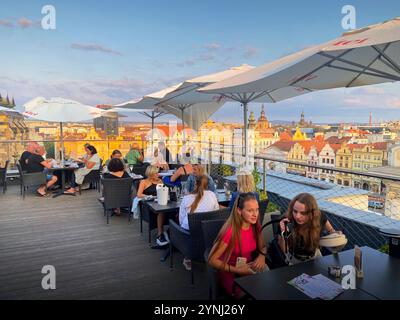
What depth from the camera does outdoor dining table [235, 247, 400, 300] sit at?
1671 mm

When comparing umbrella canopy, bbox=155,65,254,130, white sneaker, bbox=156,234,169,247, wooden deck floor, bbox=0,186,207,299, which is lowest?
wooden deck floor, bbox=0,186,207,299

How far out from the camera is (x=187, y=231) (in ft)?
10.2

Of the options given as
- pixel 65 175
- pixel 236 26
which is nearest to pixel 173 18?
pixel 236 26

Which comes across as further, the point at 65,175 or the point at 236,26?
the point at 236,26

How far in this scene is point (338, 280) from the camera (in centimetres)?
185

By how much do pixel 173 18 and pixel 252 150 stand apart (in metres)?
10.2

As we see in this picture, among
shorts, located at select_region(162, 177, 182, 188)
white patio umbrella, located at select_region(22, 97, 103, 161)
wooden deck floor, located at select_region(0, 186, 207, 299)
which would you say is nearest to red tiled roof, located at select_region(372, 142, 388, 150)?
shorts, located at select_region(162, 177, 182, 188)

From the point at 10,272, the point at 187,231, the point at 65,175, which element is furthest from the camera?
the point at 65,175

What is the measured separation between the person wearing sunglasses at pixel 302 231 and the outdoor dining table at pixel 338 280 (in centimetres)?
16

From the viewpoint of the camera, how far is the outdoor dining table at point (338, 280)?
1671mm

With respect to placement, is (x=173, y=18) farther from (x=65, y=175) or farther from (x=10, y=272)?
(x=10, y=272)

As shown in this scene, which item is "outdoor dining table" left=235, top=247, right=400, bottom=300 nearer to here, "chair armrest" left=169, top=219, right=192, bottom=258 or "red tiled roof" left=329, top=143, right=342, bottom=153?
"chair armrest" left=169, top=219, right=192, bottom=258

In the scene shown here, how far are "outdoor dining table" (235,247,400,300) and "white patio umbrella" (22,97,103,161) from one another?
7.18 meters

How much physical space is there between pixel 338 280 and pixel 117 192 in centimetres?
429
